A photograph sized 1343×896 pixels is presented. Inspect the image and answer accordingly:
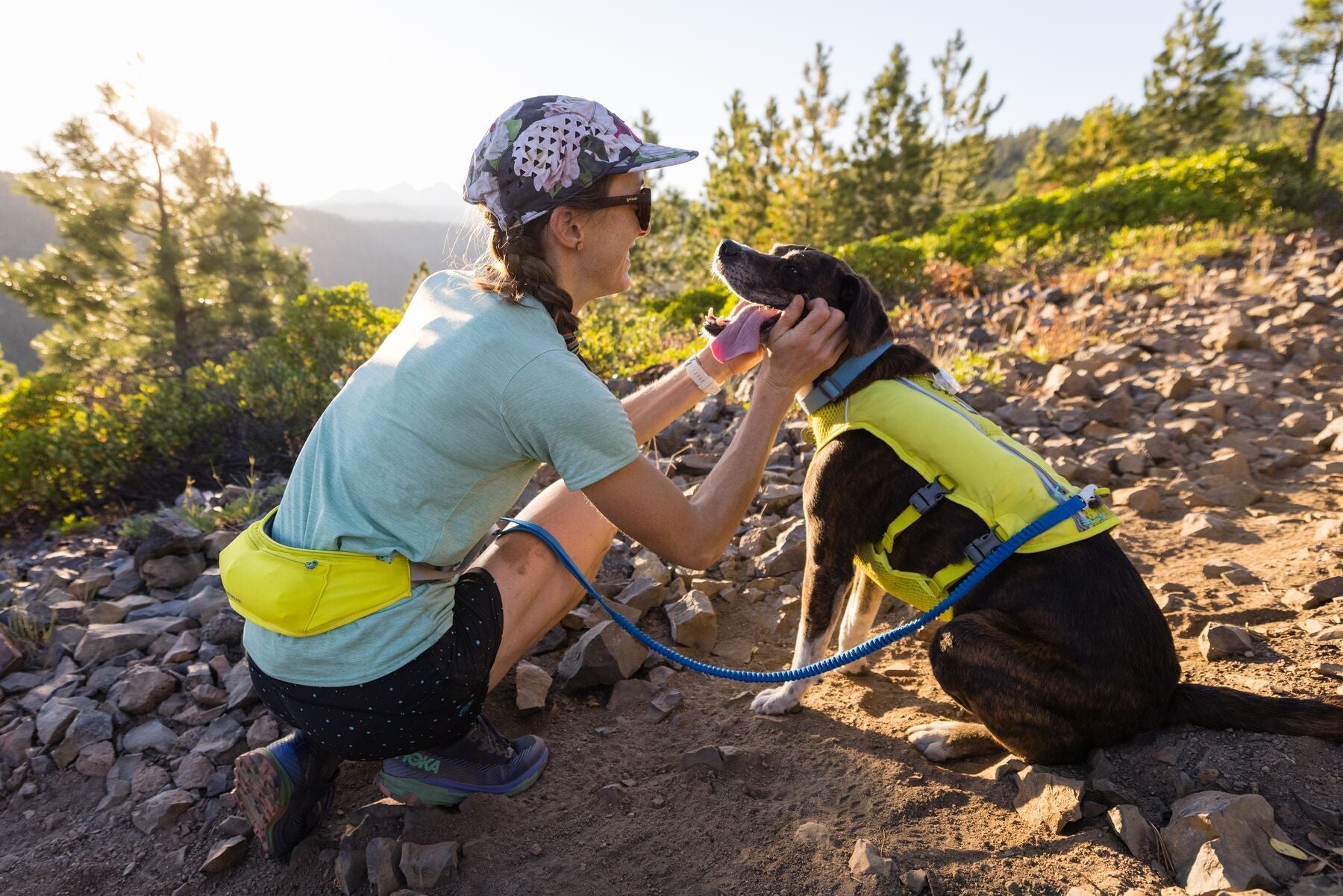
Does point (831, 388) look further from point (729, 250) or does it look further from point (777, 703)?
point (777, 703)

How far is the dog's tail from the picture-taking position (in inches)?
84.2

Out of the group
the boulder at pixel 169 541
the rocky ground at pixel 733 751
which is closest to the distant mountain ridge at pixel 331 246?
the boulder at pixel 169 541

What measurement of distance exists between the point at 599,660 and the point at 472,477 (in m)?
1.20

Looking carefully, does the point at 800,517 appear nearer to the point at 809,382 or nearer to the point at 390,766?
the point at 809,382

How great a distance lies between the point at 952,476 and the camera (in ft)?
8.01

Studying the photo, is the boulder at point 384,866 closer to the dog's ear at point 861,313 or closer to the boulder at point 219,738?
the boulder at point 219,738

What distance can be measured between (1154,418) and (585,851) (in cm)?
489

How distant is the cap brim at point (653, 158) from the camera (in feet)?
7.25

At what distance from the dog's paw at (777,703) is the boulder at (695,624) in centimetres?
52

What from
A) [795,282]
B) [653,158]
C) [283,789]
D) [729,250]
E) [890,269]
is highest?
[653,158]

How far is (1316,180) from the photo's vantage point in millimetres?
12859

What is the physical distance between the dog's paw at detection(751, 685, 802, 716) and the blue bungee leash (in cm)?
24

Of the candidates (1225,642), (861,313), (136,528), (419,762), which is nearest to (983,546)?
(861,313)

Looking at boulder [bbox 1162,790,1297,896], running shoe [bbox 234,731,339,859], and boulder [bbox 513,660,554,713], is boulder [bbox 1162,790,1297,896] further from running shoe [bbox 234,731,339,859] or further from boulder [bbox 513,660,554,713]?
running shoe [bbox 234,731,339,859]
